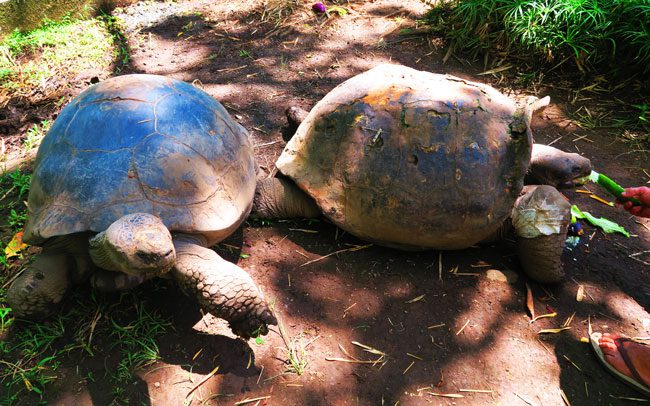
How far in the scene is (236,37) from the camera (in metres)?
5.13

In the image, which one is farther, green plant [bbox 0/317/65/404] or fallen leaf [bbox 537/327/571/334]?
fallen leaf [bbox 537/327/571/334]

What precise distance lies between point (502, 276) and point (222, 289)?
1.75 m

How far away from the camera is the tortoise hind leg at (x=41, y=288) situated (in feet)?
7.52

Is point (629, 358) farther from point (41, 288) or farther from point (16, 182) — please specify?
point (16, 182)

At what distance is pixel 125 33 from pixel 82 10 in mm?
656

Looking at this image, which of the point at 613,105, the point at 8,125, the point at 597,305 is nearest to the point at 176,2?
the point at 8,125

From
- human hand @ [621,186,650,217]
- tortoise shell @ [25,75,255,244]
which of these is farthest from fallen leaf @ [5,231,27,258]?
human hand @ [621,186,650,217]

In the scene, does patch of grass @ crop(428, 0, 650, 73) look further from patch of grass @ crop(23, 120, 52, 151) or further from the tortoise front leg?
patch of grass @ crop(23, 120, 52, 151)

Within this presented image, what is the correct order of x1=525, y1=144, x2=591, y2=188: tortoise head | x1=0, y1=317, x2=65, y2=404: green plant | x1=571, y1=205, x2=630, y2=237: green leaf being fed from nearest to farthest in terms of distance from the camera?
1. x1=0, y1=317, x2=65, y2=404: green plant
2. x1=525, y1=144, x2=591, y2=188: tortoise head
3. x1=571, y1=205, x2=630, y2=237: green leaf being fed

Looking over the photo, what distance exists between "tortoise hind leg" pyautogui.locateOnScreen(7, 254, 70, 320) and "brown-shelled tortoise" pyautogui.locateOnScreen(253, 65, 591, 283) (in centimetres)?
140

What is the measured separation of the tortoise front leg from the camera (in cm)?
217

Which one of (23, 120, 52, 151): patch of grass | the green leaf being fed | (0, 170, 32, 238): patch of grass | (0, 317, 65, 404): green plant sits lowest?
the green leaf being fed

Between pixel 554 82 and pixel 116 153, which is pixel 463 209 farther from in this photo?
pixel 554 82

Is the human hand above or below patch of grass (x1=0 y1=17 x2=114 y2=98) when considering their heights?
below
